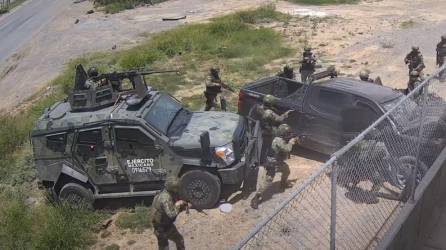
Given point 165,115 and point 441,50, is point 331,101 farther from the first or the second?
point 441,50

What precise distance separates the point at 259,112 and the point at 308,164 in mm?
1629

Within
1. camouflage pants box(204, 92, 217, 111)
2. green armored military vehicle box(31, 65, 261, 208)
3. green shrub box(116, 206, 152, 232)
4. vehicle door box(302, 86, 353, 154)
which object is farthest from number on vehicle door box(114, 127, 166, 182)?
camouflage pants box(204, 92, 217, 111)

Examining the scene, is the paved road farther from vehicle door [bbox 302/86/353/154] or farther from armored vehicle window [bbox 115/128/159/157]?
vehicle door [bbox 302/86/353/154]

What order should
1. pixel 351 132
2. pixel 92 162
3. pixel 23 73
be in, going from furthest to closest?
1. pixel 23 73
2. pixel 351 132
3. pixel 92 162

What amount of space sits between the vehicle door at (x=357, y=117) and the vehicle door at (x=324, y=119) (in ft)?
0.31

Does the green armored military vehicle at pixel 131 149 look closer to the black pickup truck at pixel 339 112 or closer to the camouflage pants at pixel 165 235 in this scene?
the black pickup truck at pixel 339 112

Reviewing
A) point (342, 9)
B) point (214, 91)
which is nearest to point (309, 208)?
Result: point (214, 91)

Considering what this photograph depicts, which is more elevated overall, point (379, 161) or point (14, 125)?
Result: point (379, 161)

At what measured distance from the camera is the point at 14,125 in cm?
1409

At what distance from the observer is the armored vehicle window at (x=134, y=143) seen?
28.5ft

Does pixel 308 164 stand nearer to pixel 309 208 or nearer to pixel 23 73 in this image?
pixel 309 208

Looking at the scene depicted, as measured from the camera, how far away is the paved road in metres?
34.3

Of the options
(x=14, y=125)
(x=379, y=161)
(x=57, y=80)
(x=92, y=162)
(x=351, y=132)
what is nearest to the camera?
(x=379, y=161)

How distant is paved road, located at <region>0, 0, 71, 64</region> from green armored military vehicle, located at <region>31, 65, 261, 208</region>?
76.8 ft
